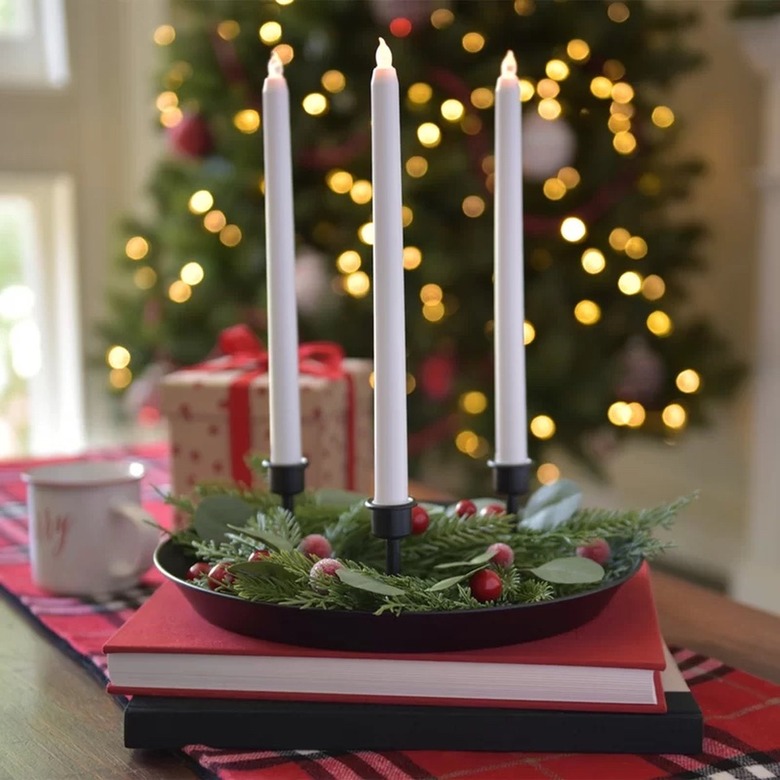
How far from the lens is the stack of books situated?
1.91 feet

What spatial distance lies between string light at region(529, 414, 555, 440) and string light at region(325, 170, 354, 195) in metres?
0.60

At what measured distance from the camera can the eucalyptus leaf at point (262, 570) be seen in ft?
1.97

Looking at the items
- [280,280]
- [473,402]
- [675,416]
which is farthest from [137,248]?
[280,280]

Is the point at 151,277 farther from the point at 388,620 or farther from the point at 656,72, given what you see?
the point at 388,620

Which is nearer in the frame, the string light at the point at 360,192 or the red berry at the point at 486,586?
the red berry at the point at 486,586

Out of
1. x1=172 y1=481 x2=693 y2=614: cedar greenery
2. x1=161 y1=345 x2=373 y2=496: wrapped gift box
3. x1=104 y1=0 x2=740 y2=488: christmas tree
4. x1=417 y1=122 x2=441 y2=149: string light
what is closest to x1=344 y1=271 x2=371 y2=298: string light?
x1=104 y1=0 x2=740 y2=488: christmas tree

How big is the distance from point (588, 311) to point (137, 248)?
1147 millimetres

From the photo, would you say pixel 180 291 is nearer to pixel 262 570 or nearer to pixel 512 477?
pixel 512 477

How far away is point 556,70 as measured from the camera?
2176mm

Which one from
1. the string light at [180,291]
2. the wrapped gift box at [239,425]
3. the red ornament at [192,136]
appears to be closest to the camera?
the wrapped gift box at [239,425]

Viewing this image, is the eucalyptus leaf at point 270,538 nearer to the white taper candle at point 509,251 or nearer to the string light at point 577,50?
the white taper candle at point 509,251

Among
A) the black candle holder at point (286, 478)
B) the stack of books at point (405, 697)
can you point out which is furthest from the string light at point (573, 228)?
the stack of books at point (405, 697)

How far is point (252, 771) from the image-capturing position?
0.57 m

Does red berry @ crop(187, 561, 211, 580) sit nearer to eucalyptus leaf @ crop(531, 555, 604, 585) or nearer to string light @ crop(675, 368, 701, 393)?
eucalyptus leaf @ crop(531, 555, 604, 585)
